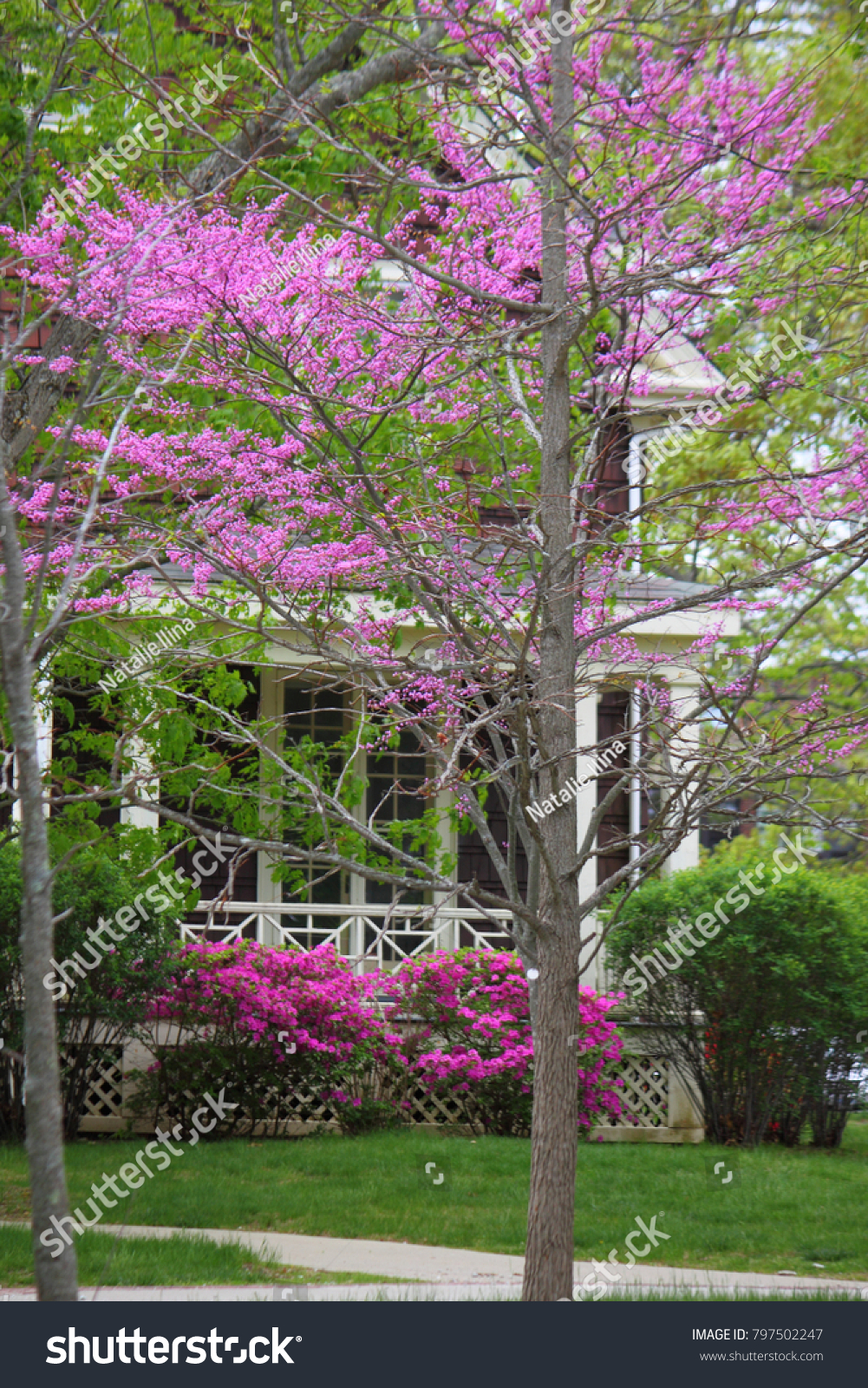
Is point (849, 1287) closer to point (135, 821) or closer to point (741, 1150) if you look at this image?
point (741, 1150)

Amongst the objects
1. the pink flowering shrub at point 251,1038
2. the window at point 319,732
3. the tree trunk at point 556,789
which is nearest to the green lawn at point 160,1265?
the tree trunk at point 556,789

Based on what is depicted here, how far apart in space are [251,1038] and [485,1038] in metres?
1.81

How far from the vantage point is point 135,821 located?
10.7m

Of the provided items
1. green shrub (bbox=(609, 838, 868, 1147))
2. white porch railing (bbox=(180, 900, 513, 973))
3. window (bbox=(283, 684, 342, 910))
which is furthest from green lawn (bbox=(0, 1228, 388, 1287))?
window (bbox=(283, 684, 342, 910))

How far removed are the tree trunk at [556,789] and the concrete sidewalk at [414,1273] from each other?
0.96 meters

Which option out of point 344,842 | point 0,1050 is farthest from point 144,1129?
point 0,1050

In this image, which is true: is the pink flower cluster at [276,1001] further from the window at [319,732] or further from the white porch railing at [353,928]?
the window at [319,732]

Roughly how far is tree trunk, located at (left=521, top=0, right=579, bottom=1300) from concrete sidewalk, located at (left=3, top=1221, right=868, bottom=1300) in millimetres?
958

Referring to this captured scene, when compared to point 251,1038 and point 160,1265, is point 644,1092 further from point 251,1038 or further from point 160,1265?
point 160,1265

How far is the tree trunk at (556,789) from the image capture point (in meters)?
4.75

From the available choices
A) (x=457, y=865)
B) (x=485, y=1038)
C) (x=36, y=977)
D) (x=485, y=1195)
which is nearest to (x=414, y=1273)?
(x=485, y=1195)

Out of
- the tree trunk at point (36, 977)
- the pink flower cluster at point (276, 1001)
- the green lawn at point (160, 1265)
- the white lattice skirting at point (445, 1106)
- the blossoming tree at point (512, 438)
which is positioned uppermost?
the blossoming tree at point (512, 438)

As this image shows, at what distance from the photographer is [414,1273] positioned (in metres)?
6.19

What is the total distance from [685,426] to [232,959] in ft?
19.5
